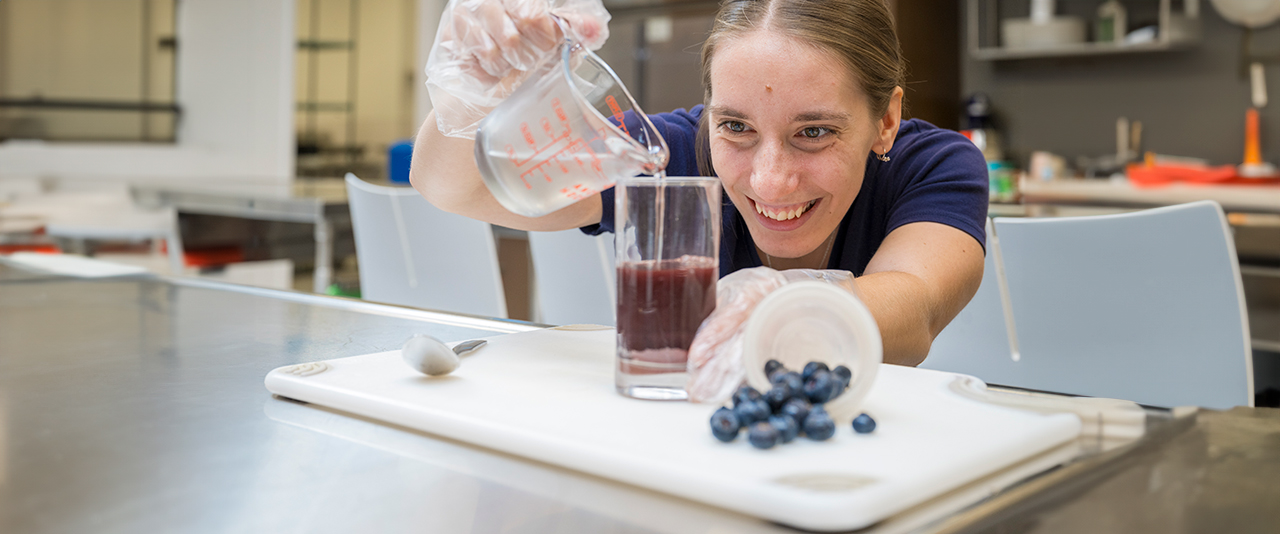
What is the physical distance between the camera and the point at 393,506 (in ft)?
1.47

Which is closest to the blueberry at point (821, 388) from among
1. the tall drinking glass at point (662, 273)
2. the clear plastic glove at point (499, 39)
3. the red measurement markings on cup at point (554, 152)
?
the tall drinking glass at point (662, 273)

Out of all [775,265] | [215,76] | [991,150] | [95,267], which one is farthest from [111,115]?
[775,265]

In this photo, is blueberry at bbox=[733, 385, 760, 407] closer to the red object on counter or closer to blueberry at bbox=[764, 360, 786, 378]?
blueberry at bbox=[764, 360, 786, 378]

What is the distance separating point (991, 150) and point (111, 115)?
4137mm

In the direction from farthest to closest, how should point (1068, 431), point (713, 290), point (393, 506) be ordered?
1. point (713, 290)
2. point (1068, 431)
3. point (393, 506)

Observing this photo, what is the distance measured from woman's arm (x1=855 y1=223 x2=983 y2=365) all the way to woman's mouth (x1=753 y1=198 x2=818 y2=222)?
91 mm

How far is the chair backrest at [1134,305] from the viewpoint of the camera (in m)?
1.23

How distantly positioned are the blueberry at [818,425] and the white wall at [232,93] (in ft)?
15.2

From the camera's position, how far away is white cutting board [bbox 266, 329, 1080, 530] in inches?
17.5

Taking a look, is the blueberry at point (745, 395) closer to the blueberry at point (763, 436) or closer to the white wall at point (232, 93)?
the blueberry at point (763, 436)

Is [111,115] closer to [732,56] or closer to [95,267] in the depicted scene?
[95,267]

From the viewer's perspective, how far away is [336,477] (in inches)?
19.3

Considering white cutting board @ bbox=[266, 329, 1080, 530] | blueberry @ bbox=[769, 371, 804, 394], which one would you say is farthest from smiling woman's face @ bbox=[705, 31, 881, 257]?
blueberry @ bbox=[769, 371, 804, 394]

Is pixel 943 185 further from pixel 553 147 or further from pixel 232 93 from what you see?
pixel 232 93
